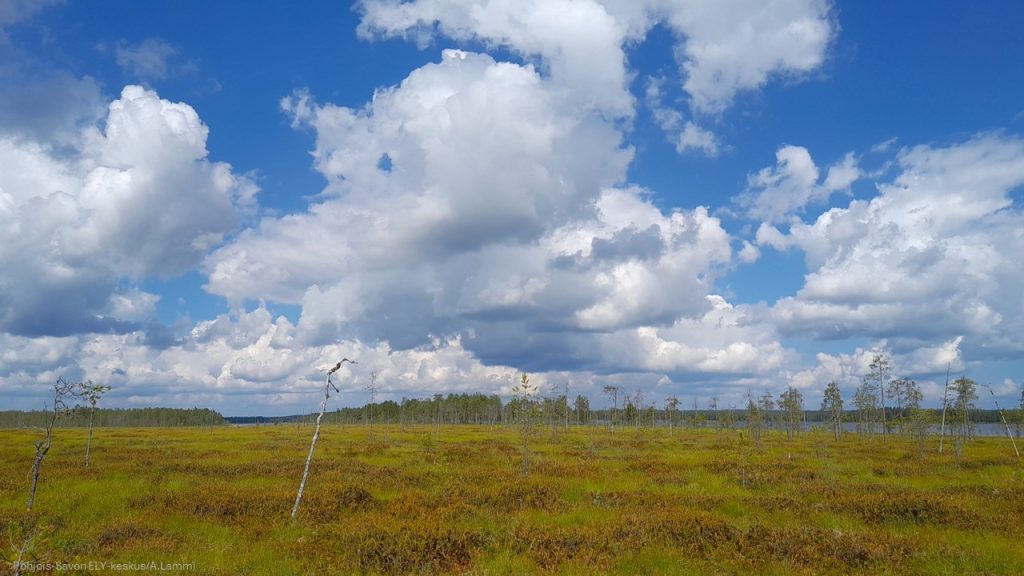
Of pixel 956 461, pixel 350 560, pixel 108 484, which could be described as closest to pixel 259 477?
pixel 108 484

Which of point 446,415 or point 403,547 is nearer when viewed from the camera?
point 403,547

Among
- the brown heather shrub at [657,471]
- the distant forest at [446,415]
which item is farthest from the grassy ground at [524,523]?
the distant forest at [446,415]

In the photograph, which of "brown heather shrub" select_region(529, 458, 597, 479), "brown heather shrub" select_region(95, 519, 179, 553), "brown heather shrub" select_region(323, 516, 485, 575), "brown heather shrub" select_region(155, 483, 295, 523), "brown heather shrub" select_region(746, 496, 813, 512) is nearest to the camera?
"brown heather shrub" select_region(323, 516, 485, 575)

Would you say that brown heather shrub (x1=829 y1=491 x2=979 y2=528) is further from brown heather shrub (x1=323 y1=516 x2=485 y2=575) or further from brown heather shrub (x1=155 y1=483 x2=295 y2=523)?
brown heather shrub (x1=155 y1=483 x2=295 y2=523)

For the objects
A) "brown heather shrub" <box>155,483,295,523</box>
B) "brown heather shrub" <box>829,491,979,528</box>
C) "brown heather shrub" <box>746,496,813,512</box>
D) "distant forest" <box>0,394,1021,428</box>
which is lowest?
"distant forest" <box>0,394,1021,428</box>

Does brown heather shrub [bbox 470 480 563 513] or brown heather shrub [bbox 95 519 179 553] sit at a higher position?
brown heather shrub [bbox 95 519 179 553]

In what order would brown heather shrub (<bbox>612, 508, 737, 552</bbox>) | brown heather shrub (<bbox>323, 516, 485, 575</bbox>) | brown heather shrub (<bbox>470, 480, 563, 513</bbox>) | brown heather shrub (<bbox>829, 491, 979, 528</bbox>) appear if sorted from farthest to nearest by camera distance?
brown heather shrub (<bbox>470, 480, 563, 513</bbox>) < brown heather shrub (<bbox>829, 491, 979, 528</bbox>) < brown heather shrub (<bbox>612, 508, 737, 552</bbox>) < brown heather shrub (<bbox>323, 516, 485, 575</bbox>)

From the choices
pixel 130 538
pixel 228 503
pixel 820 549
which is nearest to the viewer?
pixel 820 549

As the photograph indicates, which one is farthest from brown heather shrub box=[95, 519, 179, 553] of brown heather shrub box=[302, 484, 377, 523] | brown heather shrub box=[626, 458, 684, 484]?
brown heather shrub box=[626, 458, 684, 484]

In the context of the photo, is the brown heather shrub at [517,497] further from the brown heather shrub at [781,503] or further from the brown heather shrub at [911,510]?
the brown heather shrub at [911,510]

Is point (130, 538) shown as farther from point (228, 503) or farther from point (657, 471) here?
point (657, 471)

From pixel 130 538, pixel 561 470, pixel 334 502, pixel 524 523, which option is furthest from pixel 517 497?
pixel 130 538

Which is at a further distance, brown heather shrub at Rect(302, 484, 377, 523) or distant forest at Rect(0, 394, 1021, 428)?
distant forest at Rect(0, 394, 1021, 428)

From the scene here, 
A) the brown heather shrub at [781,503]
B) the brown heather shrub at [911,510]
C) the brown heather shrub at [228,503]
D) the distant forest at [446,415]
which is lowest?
the distant forest at [446,415]
